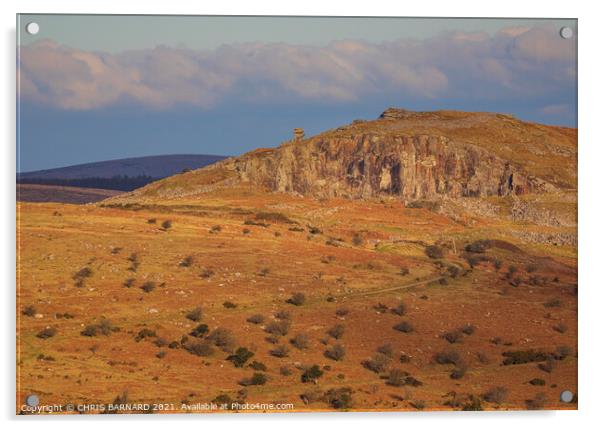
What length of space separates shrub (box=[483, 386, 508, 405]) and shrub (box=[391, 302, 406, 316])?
327 centimetres

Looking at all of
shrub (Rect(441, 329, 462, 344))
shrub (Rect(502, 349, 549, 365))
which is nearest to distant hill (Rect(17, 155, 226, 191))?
shrub (Rect(441, 329, 462, 344))

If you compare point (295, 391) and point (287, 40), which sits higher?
point (287, 40)

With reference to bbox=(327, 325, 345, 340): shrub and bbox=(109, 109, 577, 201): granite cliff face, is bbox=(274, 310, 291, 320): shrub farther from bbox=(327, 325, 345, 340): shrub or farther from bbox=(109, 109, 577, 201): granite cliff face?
bbox=(109, 109, 577, 201): granite cliff face

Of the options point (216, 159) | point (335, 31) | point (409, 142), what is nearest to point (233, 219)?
point (216, 159)

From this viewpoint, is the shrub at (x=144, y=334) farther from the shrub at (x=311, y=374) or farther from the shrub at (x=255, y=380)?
the shrub at (x=311, y=374)

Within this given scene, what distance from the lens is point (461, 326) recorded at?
21625mm

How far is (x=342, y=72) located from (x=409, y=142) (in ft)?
22.5

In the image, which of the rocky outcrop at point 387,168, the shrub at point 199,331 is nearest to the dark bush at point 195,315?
the shrub at point 199,331

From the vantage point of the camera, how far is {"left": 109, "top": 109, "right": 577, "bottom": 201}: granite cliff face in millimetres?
27266

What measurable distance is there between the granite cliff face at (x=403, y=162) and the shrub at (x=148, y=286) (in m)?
6.19

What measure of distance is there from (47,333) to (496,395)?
27.8 feet

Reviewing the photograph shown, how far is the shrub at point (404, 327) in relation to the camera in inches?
862

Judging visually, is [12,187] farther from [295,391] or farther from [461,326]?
[461,326]

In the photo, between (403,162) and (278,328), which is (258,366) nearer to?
(278,328)
